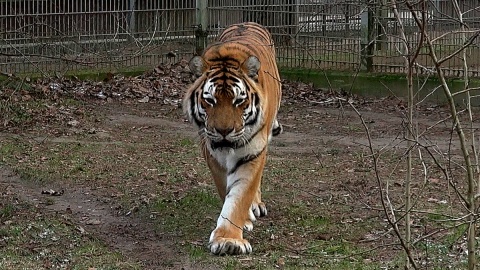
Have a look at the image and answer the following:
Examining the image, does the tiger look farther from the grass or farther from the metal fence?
the metal fence

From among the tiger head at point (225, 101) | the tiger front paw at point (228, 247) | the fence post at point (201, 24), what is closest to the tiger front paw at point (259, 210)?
the tiger head at point (225, 101)

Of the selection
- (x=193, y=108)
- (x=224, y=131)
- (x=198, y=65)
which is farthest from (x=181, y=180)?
(x=224, y=131)

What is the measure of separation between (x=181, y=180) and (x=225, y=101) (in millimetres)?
1766

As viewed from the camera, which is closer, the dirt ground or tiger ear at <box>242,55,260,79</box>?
the dirt ground

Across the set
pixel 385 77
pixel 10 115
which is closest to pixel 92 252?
pixel 10 115

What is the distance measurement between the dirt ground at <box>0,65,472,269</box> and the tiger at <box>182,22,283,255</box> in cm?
18

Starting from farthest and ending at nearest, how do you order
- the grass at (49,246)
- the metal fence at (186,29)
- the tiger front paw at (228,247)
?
the metal fence at (186,29)
the tiger front paw at (228,247)
the grass at (49,246)

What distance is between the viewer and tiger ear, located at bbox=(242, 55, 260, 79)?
5609 mm

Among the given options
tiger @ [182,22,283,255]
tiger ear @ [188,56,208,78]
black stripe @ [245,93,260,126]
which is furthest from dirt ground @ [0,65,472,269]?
tiger ear @ [188,56,208,78]

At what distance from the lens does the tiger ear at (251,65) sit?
5.61m

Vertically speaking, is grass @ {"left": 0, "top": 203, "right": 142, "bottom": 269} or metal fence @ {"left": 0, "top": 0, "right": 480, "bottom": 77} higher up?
metal fence @ {"left": 0, "top": 0, "right": 480, "bottom": 77}

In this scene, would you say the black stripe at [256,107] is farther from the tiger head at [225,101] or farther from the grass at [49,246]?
the grass at [49,246]

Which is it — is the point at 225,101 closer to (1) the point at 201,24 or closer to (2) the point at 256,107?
(2) the point at 256,107

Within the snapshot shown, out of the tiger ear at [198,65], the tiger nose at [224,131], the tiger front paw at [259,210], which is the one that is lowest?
the tiger front paw at [259,210]
